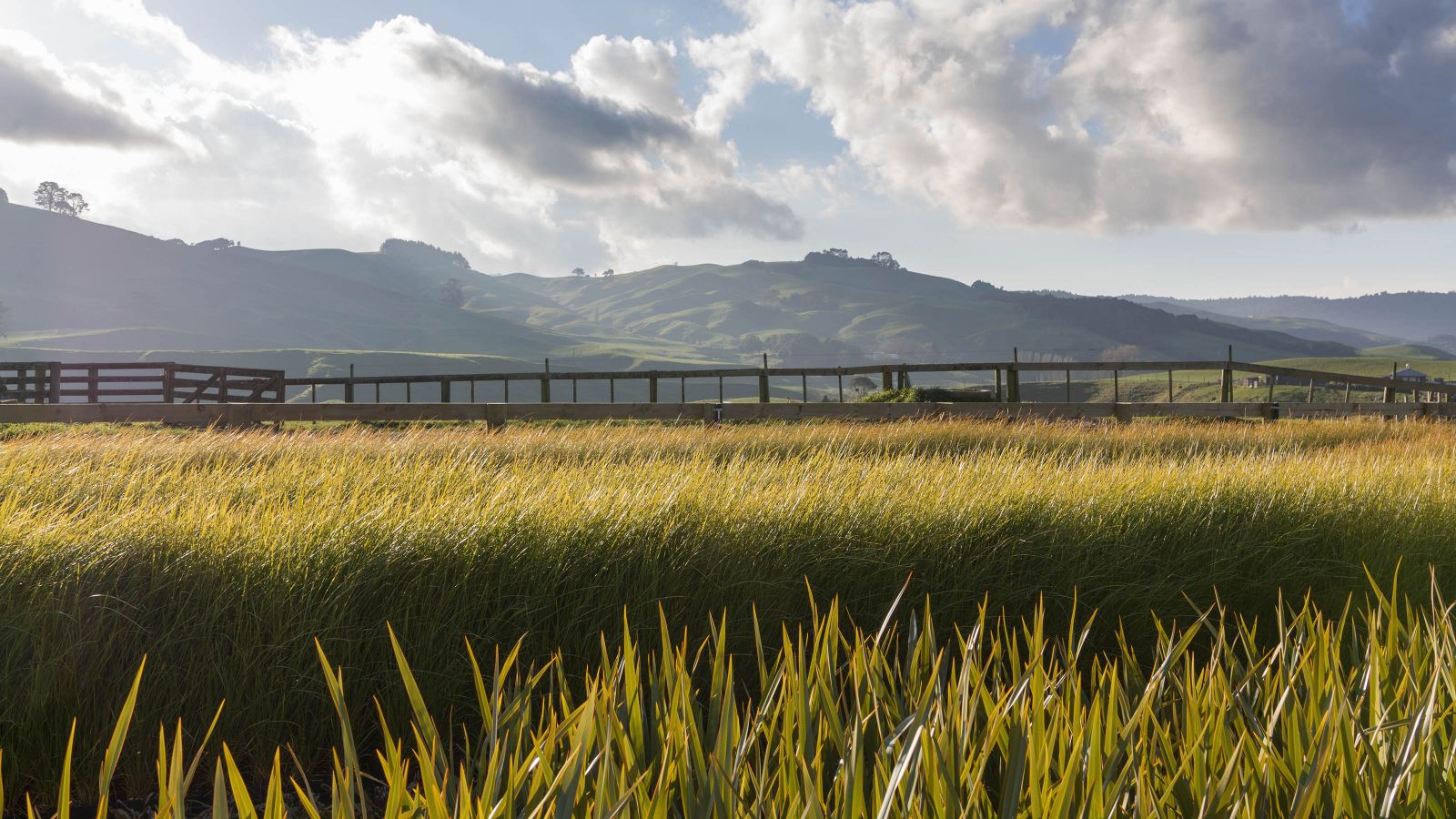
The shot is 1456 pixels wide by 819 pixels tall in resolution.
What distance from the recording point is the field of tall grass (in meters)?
1.92

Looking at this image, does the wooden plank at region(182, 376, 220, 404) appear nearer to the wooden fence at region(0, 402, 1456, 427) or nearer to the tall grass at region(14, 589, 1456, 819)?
the wooden fence at region(0, 402, 1456, 427)

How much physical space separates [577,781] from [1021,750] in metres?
0.66

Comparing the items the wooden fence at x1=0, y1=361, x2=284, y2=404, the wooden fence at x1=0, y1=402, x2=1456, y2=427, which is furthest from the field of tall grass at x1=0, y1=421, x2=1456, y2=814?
the wooden fence at x1=0, y1=361, x2=284, y2=404

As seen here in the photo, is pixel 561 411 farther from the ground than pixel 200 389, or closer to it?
farther from the ground

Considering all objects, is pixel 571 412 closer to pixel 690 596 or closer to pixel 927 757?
pixel 690 596

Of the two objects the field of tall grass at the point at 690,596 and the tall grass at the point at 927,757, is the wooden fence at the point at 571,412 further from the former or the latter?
the tall grass at the point at 927,757

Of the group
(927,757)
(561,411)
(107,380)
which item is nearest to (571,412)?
(561,411)

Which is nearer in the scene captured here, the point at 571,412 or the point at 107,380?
the point at 571,412

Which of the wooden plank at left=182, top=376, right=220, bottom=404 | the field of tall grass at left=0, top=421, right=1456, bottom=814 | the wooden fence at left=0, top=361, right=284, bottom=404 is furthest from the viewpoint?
the wooden plank at left=182, top=376, right=220, bottom=404

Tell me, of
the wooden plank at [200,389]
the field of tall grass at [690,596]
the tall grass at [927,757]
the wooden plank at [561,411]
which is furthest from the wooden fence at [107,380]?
the tall grass at [927,757]

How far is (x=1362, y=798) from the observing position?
4.61 feet

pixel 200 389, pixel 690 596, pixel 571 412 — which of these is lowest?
pixel 690 596

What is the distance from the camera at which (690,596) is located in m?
3.91

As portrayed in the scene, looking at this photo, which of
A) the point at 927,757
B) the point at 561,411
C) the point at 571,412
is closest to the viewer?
the point at 927,757
